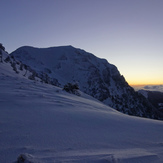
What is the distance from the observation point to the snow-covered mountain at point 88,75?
55.7m

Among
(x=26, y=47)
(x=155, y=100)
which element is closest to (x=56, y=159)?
(x=26, y=47)

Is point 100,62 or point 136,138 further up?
point 100,62

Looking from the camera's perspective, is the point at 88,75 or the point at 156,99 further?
the point at 156,99

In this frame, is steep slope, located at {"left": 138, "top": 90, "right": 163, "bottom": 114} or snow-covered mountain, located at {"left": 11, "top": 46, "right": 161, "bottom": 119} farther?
steep slope, located at {"left": 138, "top": 90, "right": 163, "bottom": 114}

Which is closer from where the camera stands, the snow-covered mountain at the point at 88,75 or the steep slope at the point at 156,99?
the snow-covered mountain at the point at 88,75

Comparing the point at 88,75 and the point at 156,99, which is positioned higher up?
the point at 88,75

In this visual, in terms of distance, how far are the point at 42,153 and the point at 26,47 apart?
249 feet

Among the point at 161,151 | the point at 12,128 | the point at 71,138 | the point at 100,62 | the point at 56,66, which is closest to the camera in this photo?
the point at 161,151

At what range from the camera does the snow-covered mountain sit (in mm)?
55688

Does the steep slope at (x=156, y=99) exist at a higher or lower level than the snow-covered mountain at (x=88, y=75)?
lower

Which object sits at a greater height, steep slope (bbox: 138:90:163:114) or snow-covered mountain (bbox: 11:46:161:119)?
snow-covered mountain (bbox: 11:46:161:119)

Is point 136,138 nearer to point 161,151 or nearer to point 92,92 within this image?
point 161,151

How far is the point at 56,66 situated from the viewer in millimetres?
62031

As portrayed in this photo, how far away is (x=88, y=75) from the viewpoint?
61.5m
